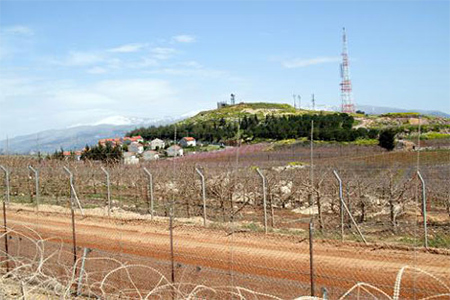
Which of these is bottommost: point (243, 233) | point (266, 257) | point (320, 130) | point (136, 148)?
point (243, 233)

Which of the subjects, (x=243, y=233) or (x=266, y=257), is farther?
(x=243, y=233)

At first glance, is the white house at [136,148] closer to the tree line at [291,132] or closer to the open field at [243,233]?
the tree line at [291,132]

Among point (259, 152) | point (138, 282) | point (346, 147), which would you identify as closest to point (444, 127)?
point (346, 147)

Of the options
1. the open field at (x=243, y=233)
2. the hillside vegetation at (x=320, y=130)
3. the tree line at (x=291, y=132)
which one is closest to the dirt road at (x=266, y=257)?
the open field at (x=243, y=233)

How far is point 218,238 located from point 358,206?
23.2 feet

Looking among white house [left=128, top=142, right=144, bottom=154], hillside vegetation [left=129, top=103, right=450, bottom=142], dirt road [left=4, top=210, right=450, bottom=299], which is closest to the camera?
dirt road [left=4, top=210, right=450, bottom=299]

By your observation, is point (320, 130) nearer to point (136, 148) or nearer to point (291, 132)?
point (291, 132)

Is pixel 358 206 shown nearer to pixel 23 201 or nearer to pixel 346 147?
pixel 23 201

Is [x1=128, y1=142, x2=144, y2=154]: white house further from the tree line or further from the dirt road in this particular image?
the dirt road

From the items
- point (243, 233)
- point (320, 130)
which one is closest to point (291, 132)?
point (320, 130)

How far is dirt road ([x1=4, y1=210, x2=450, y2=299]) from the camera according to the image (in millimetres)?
9281

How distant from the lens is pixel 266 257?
11.9 m

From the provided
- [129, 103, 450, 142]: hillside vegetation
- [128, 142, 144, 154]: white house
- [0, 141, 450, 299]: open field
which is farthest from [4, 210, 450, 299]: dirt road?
[128, 142, 144, 154]: white house

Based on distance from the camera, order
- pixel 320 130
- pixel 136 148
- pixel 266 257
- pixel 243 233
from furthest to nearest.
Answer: pixel 136 148
pixel 320 130
pixel 243 233
pixel 266 257
